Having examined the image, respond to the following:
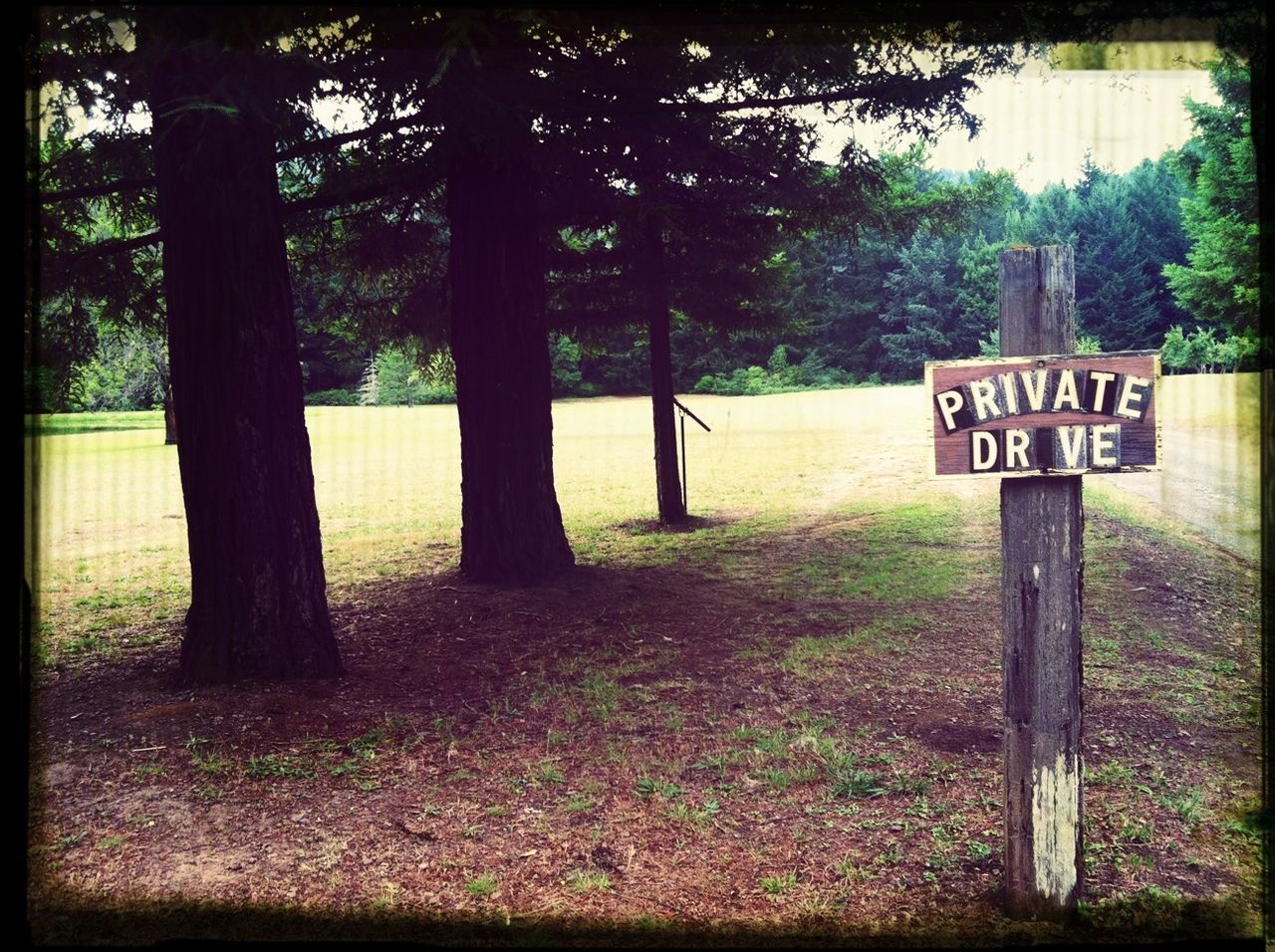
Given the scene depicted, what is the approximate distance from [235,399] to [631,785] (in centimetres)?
312

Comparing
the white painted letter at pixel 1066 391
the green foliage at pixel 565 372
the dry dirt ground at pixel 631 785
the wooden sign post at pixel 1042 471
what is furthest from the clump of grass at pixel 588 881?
the green foliage at pixel 565 372

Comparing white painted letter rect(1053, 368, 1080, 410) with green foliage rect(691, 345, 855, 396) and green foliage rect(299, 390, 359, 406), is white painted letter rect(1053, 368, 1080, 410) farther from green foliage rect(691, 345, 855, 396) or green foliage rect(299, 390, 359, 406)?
green foliage rect(299, 390, 359, 406)

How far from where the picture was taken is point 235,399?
236 inches

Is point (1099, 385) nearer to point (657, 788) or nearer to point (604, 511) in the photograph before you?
point (657, 788)

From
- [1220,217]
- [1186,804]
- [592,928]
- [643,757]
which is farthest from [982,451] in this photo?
[1220,217]

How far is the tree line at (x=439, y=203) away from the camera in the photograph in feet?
18.0

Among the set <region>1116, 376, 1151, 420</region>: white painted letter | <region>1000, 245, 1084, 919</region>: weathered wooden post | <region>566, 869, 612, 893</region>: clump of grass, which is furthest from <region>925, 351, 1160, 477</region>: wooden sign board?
<region>566, 869, 612, 893</region>: clump of grass

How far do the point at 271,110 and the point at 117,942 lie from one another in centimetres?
379

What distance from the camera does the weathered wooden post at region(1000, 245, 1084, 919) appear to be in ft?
11.3

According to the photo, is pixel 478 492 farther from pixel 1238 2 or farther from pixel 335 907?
pixel 1238 2

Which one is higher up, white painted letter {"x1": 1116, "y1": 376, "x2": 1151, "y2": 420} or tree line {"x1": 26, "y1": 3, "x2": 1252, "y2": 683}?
tree line {"x1": 26, "y1": 3, "x2": 1252, "y2": 683}

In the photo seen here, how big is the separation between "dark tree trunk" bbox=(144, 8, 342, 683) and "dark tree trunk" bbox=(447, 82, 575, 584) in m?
2.85

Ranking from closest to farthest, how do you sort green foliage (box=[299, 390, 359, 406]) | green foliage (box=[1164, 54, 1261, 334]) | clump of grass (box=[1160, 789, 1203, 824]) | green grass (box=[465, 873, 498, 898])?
green grass (box=[465, 873, 498, 898]), clump of grass (box=[1160, 789, 1203, 824]), green foliage (box=[1164, 54, 1261, 334]), green foliage (box=[299, 390, 359, 406])

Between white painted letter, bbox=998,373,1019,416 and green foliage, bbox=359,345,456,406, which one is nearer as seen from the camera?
white painted letter, bbox=998,373,1019,416
